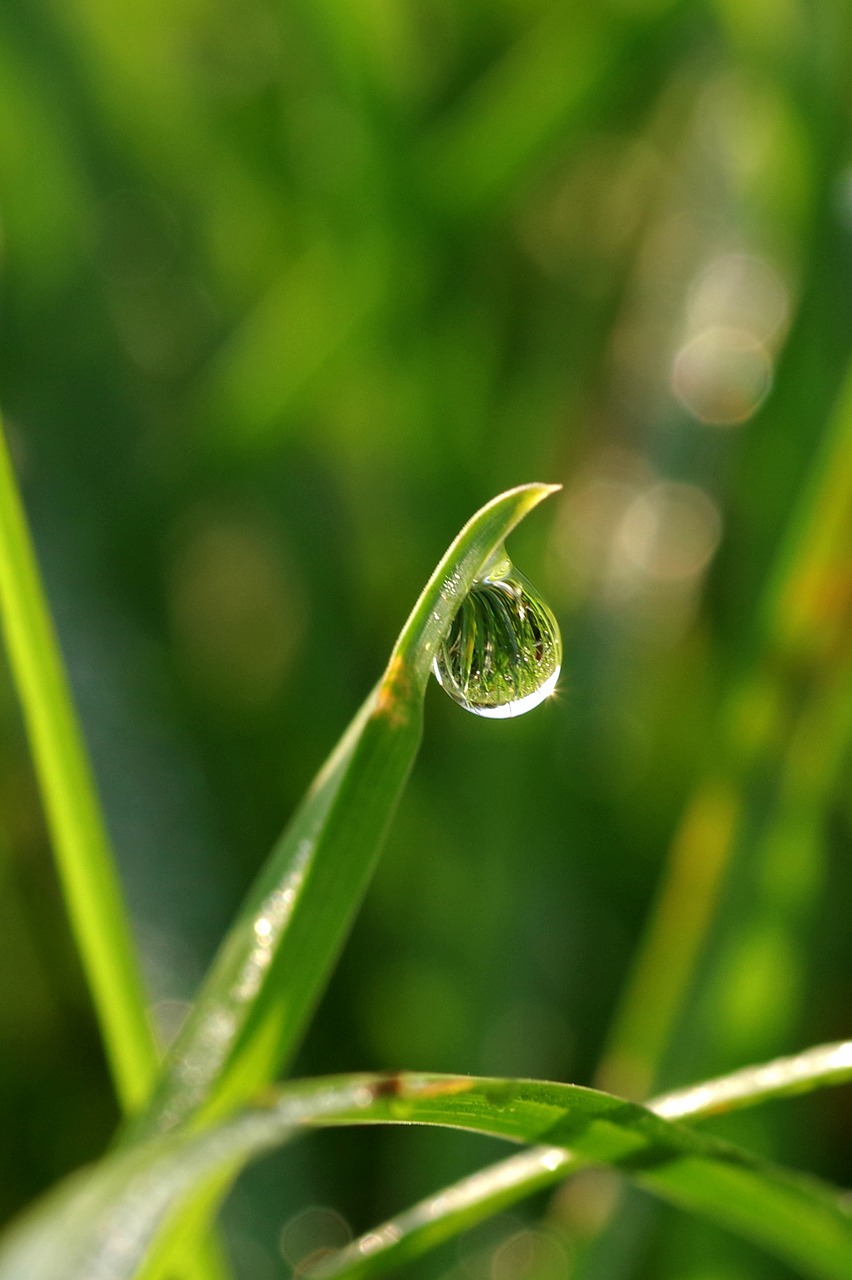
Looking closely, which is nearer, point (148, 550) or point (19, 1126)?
point (19, 1126)

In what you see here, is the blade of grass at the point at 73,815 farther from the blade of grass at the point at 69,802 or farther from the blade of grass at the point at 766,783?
the blade of grass at the point at 766,783

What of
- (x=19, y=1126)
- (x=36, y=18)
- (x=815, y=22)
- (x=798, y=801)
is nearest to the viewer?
(x=798, y=801)

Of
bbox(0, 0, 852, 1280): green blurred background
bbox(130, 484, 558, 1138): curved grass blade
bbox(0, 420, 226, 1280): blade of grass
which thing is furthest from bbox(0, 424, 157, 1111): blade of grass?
bbox(0, 0, 852, 1280): green blurred background

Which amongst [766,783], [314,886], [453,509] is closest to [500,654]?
[314,886]

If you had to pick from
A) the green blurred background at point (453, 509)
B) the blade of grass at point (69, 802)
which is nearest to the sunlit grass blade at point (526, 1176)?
the blade of grass at point (69, 802)

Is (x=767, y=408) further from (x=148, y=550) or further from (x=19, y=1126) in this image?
(x=19, y=1126)

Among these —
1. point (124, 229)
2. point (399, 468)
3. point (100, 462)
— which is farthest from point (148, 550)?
point (124, 229)
